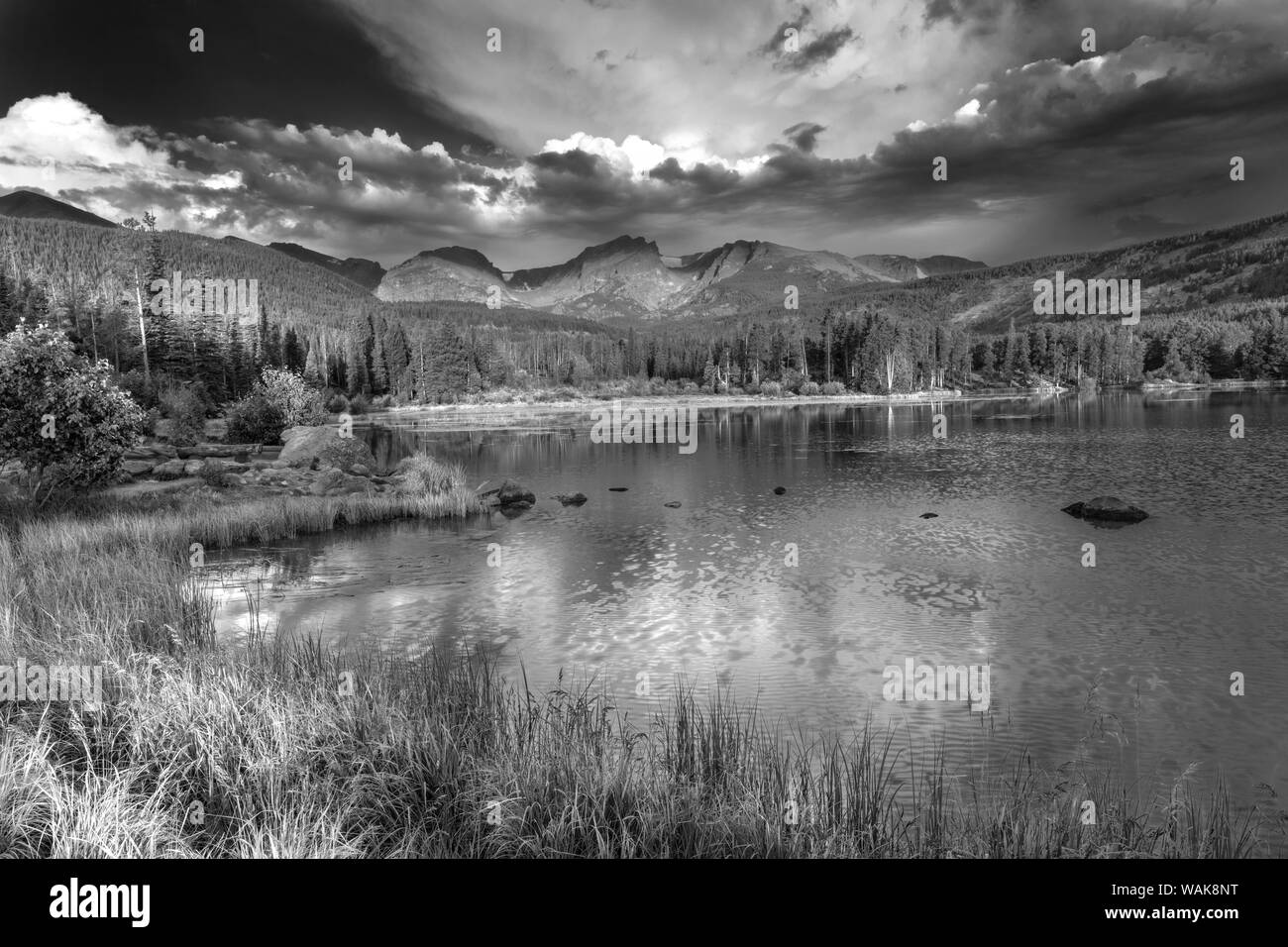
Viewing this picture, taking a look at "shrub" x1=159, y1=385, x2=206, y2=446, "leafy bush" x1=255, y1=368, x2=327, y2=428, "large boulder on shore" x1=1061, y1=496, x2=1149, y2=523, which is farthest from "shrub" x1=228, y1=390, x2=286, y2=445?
"large boulder on shore" x1=1061, y1=496, x2=1149, y2=523

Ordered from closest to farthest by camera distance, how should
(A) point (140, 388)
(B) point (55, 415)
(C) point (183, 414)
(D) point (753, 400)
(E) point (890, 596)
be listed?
(E) point (890, 596)
(B) point (55, 415)
(C) point (183, 414)
(A) point (140, 388)
(D) point (753, 400)

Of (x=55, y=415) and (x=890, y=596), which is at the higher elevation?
(x=55, y=415)

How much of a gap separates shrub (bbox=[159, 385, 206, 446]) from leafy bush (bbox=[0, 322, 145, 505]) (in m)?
35.0

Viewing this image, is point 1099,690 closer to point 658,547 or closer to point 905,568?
point 905,568

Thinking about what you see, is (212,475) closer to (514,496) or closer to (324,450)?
(324,450)

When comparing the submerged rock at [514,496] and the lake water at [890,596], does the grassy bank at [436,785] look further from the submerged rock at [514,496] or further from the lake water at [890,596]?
the submerged rock at [514,496]

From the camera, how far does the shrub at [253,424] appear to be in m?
69.1

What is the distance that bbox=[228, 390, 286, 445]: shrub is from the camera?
69062 mm

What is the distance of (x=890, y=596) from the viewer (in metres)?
22.6

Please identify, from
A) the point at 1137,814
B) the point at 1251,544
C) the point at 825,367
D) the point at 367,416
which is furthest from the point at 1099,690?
the point at 825,367

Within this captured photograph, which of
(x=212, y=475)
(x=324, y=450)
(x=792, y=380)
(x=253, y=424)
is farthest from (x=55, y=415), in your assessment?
(x=792, y=380)

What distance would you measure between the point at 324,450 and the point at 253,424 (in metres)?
22.9
